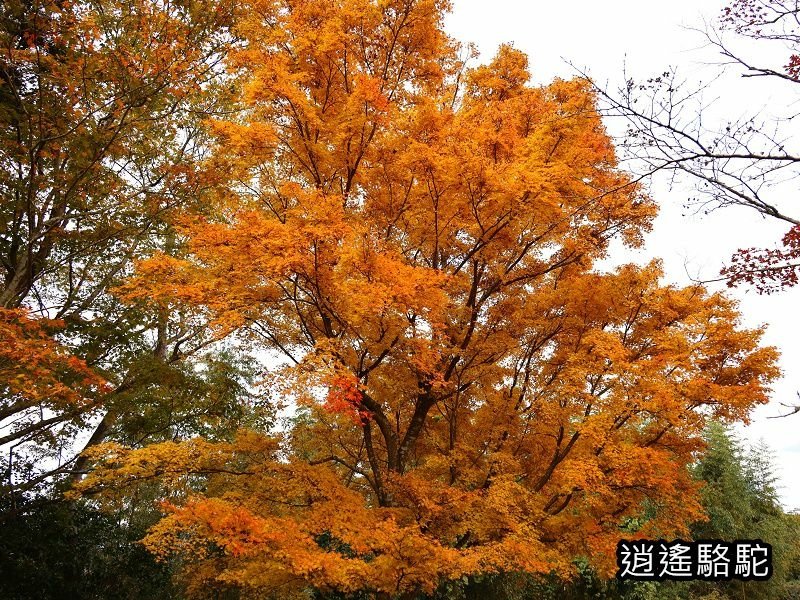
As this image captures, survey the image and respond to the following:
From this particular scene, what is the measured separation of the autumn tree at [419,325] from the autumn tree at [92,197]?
2.76 feet

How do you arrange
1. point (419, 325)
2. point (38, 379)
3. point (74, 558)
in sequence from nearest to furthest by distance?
point (38, 379) < point (419, 325) < point (74, 558)

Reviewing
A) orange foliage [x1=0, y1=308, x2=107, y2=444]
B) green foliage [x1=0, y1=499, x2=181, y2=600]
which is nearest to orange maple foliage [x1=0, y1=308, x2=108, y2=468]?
orange foliage [x1=0, y1=308, x2=107, y2=444]

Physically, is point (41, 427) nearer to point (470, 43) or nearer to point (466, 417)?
point (466, 417)

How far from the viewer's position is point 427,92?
9000 millimetres

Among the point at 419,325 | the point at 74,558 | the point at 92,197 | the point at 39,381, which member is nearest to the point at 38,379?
the point at 39,381

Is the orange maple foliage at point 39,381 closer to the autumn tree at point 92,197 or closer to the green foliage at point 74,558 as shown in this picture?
the autumn tree at point 92,197

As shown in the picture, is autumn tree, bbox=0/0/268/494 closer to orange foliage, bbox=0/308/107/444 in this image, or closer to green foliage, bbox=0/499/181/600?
orange foliage, bbox=0/308/107/444

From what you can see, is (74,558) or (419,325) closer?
(419,325)

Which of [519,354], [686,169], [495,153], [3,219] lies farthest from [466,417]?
[3,219]

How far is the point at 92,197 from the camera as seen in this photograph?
22.1ft

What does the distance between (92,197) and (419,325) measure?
16.2 feet

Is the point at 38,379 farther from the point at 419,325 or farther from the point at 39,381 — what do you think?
the point at 419,325

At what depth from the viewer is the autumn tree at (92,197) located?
5.20m

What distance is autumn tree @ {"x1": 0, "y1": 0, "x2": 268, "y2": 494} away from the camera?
5.20m
